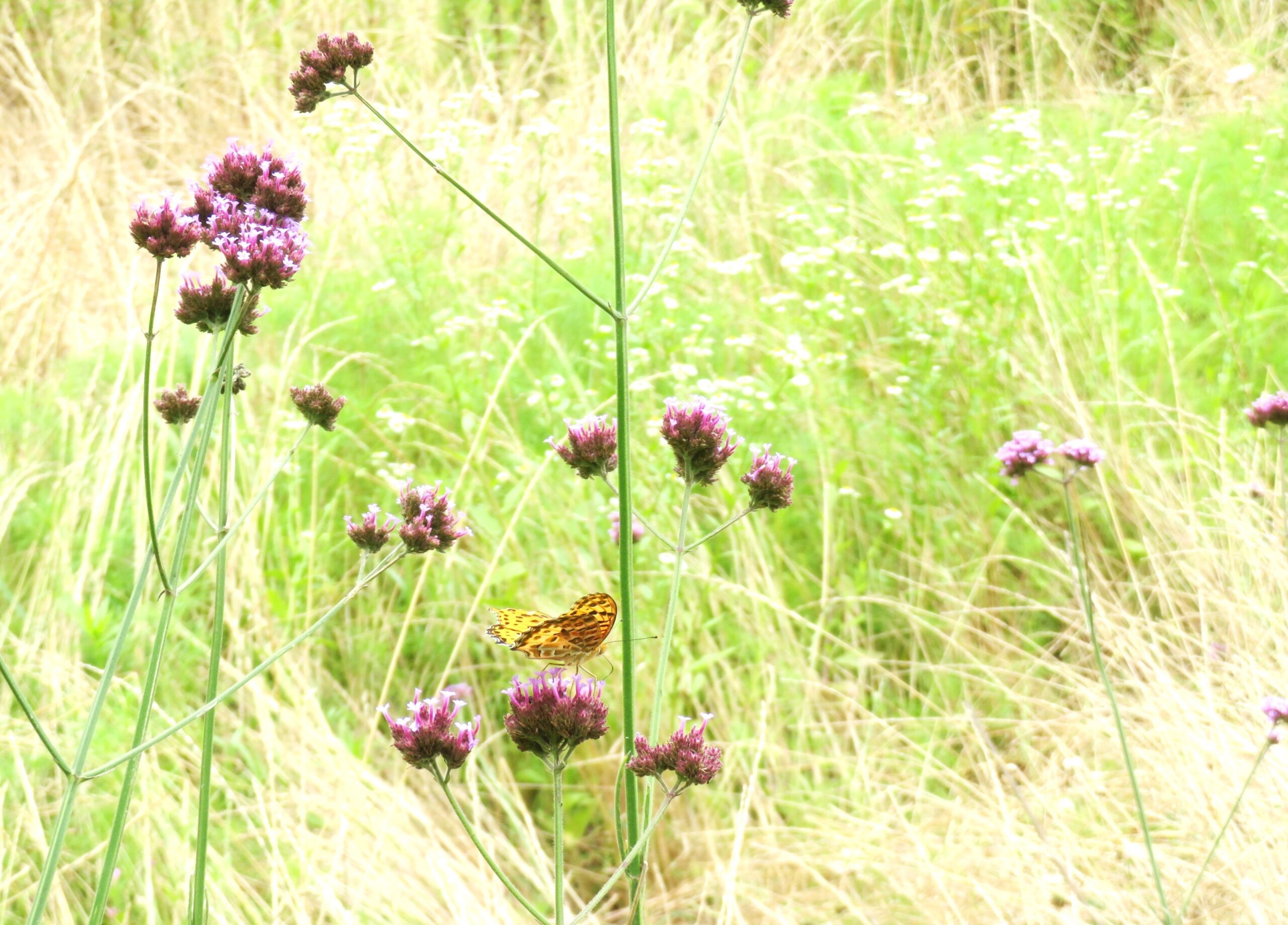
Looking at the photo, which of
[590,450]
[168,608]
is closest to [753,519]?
[590,450]

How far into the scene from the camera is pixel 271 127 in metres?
5.32

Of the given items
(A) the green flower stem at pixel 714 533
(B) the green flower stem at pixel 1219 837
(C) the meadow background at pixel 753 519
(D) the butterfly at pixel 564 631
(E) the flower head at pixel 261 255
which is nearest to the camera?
(A) the green flower stem at pixel 714 533

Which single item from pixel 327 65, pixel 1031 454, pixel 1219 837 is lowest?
pixel 1219 837

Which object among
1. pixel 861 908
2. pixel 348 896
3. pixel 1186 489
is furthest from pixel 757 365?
pixel 348 896

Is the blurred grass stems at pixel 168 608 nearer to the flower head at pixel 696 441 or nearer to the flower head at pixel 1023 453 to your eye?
the flower head at pixel 696 441

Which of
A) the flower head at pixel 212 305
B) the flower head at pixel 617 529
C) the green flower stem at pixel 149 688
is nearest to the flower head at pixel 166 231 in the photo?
the flower head at pixel 212 305

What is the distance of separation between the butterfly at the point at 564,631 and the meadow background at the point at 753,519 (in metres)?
0.90

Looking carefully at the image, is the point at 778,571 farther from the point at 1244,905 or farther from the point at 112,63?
the point at 112,63

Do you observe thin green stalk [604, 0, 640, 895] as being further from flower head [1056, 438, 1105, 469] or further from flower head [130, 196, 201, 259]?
flower head [1056, 438, 1105, 469]

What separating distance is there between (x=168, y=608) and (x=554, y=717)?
1.26ft

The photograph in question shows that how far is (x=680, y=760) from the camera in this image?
1220 millimetres

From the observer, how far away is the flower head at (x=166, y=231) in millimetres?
1353

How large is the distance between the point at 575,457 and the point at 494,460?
2059 mm

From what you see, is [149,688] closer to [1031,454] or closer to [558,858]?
[558,858]
